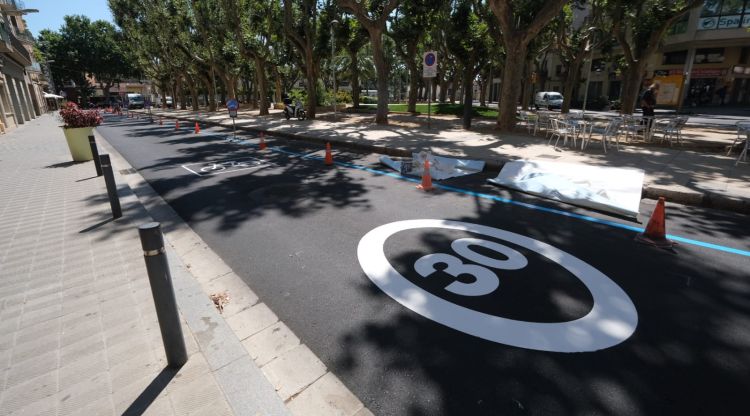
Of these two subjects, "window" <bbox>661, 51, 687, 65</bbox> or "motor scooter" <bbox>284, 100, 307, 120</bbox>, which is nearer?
"motor scooter" <bbox>284, 100, 307, 120</bbox>

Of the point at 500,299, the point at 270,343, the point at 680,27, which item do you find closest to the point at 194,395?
the point at 270,343

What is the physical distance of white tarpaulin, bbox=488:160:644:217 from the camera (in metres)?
5.78

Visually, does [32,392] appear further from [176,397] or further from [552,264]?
[552,264]

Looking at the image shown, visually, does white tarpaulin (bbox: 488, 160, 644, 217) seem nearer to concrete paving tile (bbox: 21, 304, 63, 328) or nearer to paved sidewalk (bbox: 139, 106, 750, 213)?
paved sidewalk (bbox: 139, 106, 750, 213)

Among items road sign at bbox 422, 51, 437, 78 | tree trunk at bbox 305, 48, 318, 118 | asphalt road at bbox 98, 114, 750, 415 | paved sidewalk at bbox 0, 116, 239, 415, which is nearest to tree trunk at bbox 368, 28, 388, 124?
road sign at bbox 422, 51, 437, 78

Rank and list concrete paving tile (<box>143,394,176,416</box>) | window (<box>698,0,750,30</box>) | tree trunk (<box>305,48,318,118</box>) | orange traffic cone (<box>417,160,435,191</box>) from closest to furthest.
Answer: concrete paving tile (<box>143,394,176,416</box>), orange traffic cone (<box>417,160,435,191</box>), tree trunk (<box>305,48,318,118</box>), window (<box>698,0,750,30</box>)

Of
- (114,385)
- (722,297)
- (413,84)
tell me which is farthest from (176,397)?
(413,84)

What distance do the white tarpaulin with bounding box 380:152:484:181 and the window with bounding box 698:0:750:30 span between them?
119ft

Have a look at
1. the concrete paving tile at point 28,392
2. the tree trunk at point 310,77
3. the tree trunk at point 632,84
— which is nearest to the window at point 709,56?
the tree trunk at point 632,84

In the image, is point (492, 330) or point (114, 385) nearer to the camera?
point (114, 385)

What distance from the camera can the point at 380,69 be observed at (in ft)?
58.6

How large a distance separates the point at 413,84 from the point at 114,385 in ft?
87.9

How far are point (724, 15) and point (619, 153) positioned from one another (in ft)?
110

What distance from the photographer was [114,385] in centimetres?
241
